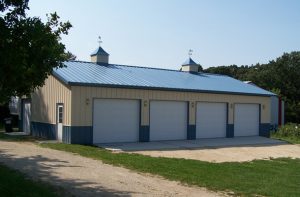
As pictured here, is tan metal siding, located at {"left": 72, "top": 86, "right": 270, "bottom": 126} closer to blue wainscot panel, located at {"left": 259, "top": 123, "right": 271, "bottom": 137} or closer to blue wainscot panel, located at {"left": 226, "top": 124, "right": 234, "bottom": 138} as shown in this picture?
blue wainscot panel, located at {"left": 226, "top": 124, "right": 234, "bottom": 138}

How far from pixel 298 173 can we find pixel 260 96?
15176 mm

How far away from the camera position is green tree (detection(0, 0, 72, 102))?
27.7 feet

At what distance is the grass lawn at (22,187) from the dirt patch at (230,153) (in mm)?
7976

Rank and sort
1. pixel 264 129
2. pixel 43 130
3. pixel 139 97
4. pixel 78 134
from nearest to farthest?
1. pixel 78 134
2. pixel 139 97
3. pixel 43 130
4. pixel 264 129

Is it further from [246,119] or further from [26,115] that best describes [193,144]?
[26,115]

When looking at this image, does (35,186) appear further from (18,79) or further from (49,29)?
(49,29)

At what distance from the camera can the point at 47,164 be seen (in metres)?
14.2

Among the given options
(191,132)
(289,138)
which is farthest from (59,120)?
(289,138)

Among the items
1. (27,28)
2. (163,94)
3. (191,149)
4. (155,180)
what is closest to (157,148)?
(191,149)

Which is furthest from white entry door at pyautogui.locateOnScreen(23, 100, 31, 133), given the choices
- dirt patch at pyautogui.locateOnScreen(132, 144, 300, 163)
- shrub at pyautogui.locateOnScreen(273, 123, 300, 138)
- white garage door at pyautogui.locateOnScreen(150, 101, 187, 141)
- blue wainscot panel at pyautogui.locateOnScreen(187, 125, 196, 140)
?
shrub at pyautogui.locateOnScreen(273, 123, 300, 138)

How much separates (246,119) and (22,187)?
2093 centimetres

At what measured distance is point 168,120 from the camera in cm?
2450

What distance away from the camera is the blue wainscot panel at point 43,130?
75.3 feet

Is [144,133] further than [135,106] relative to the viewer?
Yes
